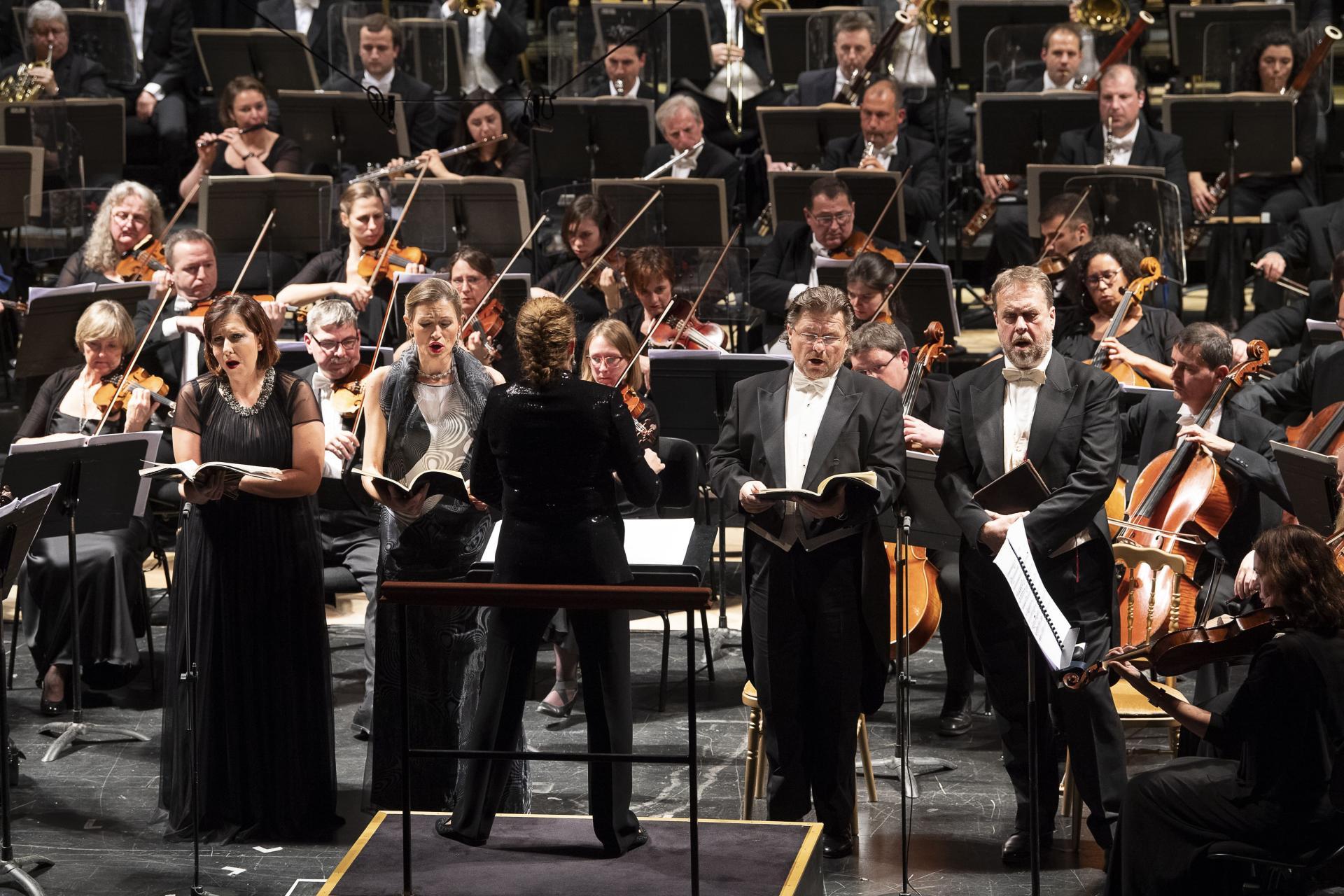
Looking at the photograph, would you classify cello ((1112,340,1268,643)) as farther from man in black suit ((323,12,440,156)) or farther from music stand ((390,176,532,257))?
man in black suit ((323,12,440,156))

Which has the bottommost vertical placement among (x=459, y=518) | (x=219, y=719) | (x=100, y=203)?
(x=219, y=719)

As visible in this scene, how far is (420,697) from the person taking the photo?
15.0ft

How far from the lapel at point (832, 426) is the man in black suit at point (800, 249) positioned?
2.44 metres

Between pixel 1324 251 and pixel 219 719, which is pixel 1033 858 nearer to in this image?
pixel 219 719

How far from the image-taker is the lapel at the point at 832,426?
426 centimetres

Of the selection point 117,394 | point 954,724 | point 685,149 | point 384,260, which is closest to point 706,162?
point 685,149

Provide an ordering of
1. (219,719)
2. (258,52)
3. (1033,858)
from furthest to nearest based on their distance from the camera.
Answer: (258,52) < (219,719) < (1033,858)

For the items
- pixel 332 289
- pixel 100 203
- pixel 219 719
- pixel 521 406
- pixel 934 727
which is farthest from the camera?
pixel 100 203

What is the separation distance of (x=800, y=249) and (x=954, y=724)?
2444 millimetres

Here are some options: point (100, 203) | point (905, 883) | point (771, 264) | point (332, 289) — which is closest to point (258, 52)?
point (100, 203)

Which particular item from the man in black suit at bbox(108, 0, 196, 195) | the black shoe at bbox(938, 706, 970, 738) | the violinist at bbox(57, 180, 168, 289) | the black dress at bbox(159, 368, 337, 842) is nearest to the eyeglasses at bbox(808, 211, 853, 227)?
the black shoe at bbox(938, 706, 970, 738)

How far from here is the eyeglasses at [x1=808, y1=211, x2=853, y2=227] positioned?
671cm

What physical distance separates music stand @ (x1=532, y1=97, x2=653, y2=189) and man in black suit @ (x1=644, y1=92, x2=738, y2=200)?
78 millimetres

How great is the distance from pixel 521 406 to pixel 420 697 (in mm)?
1070
